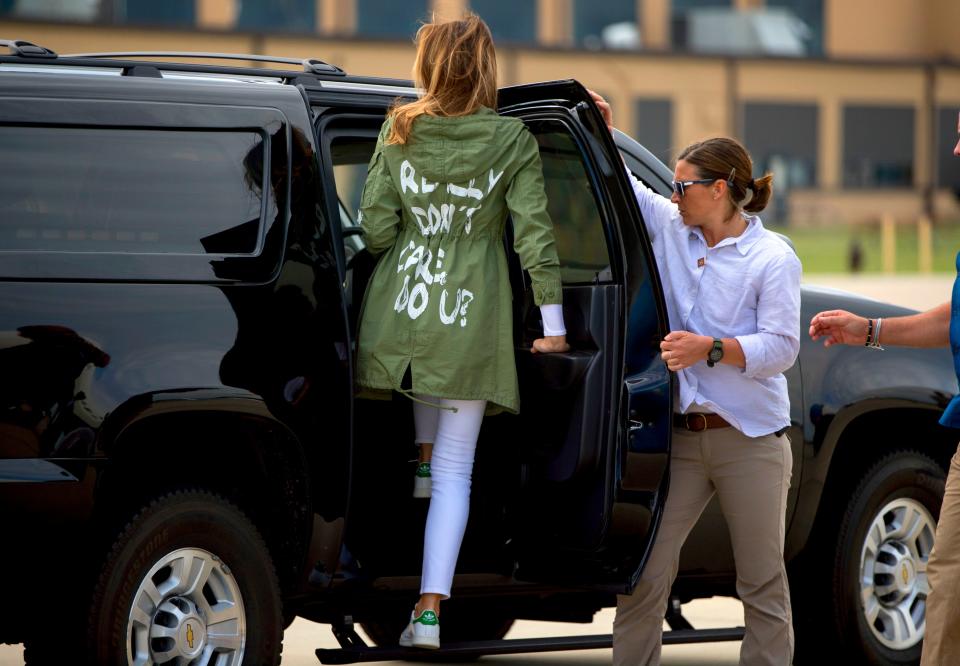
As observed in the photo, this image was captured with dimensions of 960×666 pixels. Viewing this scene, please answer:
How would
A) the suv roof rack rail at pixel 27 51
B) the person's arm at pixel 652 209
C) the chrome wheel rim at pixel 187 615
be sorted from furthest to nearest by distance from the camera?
the person's arm at pixel 652 209
the suv roof rack rail at pixel 27 51
the chrome wheel rim at pixel 187 615

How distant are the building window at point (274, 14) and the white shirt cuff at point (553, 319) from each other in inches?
1977

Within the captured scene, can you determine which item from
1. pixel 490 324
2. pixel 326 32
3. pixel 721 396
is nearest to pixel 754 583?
pixel 721 396

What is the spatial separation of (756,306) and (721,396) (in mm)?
283

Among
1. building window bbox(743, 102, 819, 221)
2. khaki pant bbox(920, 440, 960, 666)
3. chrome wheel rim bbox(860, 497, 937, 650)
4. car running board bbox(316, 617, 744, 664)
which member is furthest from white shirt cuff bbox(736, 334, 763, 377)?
building window bbox(743, 102, 819, 221)

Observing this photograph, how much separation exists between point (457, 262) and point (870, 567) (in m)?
2.21

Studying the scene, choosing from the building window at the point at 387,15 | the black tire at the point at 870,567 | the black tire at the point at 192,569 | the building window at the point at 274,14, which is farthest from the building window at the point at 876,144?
the black tire at the point at 192,569

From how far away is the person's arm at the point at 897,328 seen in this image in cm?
441

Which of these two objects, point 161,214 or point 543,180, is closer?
point 161,214

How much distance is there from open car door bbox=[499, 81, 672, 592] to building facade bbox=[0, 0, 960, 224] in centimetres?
4678

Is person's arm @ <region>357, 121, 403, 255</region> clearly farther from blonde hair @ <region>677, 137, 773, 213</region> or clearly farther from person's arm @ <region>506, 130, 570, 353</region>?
blonde hair @ <region>677, 137, 773, 213</region>

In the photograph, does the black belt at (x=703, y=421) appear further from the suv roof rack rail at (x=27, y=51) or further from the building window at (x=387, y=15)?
the building window at (x=387, y=15)

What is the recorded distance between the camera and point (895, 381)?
5691 millimetres

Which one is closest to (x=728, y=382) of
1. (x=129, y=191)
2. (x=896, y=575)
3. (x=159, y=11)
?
(x=896, y=575)

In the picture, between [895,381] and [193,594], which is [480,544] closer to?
[193,594]
